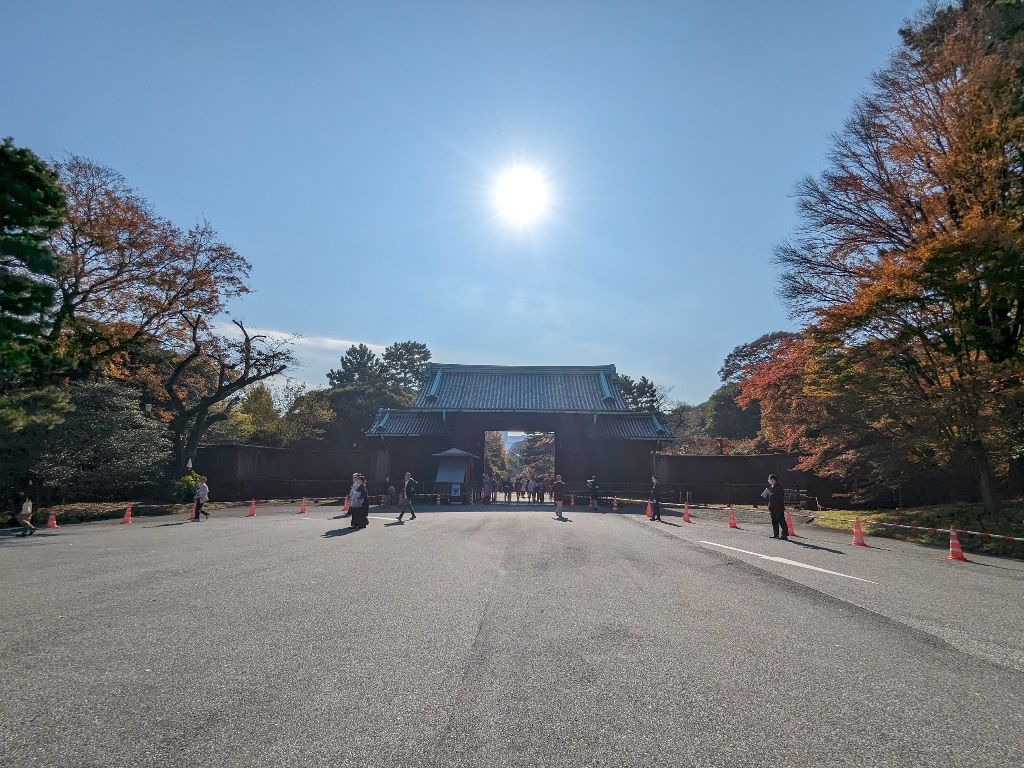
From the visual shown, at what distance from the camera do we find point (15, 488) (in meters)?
18.8

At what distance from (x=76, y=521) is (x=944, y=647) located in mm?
23948

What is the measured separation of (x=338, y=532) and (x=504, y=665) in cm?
1124

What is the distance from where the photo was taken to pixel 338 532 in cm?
1468

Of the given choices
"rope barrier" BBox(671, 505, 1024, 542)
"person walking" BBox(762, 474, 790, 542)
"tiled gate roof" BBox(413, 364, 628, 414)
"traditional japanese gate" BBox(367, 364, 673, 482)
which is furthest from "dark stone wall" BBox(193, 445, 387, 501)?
"person walking" BBox(762, 474, 790, 542)

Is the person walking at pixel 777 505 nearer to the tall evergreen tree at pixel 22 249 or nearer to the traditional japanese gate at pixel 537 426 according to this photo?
the traditional japanese gate at pixel 537 426

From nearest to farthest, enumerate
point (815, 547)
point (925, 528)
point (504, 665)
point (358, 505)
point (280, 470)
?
point (504, 665), point (815, 547), point (925, 528), point (358, 505), point (280, 470)

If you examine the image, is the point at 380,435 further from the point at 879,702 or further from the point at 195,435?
the point at 879,702

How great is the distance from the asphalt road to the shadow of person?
4616 mm

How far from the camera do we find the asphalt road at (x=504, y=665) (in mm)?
3232

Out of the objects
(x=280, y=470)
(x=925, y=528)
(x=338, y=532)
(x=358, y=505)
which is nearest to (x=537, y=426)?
(x=280, y=470)

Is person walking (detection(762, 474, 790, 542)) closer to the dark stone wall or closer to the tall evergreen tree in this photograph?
the tall evergreen tree

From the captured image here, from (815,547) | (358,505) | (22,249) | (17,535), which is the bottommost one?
(17,535)

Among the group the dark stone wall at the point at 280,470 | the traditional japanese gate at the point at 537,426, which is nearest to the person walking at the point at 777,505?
the traditional japanese gate at the point at 537,426

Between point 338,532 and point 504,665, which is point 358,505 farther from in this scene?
point 504,665
